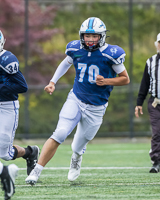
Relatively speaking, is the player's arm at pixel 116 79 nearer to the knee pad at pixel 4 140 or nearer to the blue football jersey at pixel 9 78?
the blue football jersey at pixel 9 78

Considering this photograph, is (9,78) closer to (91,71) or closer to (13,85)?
(13,85)

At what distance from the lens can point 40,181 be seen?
504 centimetres

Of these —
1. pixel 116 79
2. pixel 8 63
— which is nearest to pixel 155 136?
pixel 116 79

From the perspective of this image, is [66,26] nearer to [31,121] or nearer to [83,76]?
[31,121]

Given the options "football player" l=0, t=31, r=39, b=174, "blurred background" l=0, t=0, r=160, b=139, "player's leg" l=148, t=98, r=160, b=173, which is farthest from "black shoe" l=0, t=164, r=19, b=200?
"blurred background" l=0, t=0, r=160, b=139

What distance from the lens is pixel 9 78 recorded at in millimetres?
4664

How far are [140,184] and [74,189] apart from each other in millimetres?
700

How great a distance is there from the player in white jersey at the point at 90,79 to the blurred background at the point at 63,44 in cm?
755

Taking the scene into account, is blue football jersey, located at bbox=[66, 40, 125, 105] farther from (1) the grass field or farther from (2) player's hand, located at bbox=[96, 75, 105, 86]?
(1) the grass field

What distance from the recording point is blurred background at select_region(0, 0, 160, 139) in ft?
41.3

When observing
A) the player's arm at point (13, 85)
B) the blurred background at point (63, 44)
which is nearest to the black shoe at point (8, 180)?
the player's arm at point (13, 85)

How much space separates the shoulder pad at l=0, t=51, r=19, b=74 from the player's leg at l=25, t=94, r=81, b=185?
0.66 m

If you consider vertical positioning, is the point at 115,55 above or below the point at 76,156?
above

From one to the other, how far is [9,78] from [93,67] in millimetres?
834
